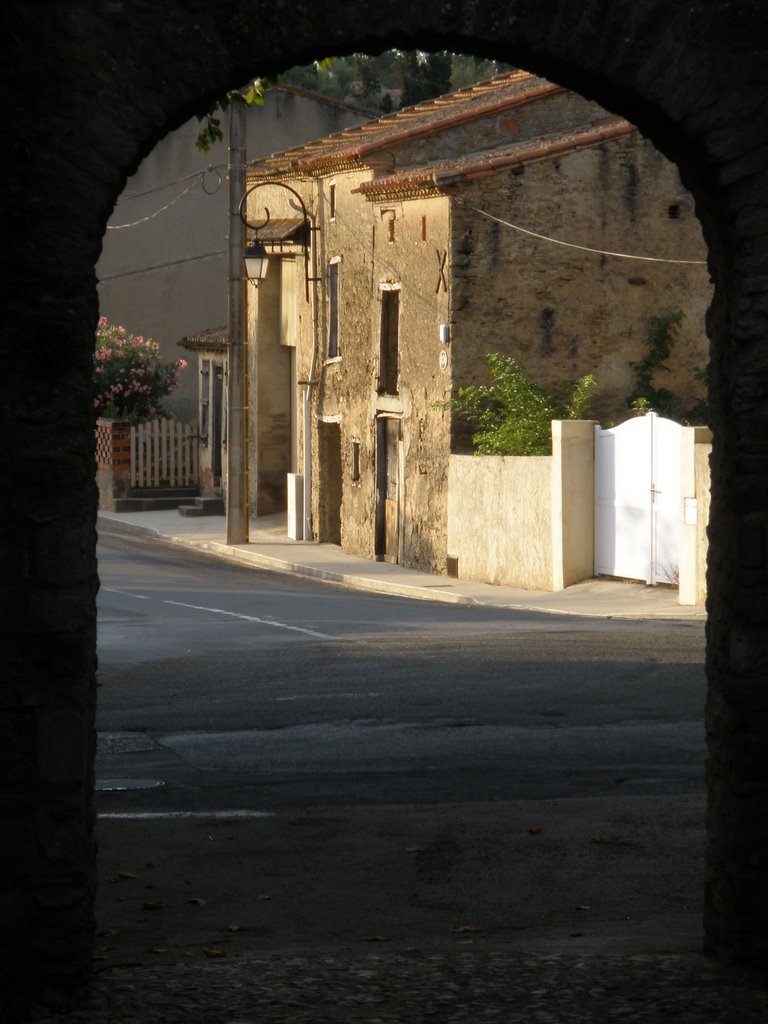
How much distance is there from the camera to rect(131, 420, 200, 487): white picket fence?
35.4m

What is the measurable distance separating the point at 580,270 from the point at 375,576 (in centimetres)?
541

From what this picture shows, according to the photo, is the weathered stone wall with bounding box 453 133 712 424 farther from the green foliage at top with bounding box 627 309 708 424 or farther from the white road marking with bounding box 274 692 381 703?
the white road marking with bounding box 274 692 381 703

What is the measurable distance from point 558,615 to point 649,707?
26.3ft

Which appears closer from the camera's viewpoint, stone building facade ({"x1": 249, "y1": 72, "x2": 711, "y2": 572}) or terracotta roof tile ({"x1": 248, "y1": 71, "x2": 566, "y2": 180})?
stone building facade ({"x1": 249, "y1": 72, "x2": 711, "y2": 572})

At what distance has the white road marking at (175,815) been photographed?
7.78 metres

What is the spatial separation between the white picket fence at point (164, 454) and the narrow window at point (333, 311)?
6622 millimetres

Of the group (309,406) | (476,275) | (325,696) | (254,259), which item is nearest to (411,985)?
(325,696)

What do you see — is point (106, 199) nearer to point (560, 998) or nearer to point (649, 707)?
point (560, 998)

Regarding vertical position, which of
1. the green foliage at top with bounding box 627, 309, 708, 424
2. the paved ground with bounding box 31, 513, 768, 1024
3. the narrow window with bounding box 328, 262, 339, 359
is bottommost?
the paved ground with bounding box 31, 513, 768, 1024

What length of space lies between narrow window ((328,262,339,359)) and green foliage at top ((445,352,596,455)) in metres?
5.78

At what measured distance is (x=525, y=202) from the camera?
24.4 metres

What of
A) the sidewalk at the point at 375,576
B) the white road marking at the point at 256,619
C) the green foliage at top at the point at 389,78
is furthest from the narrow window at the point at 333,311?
the white road marking at the point at 256,619

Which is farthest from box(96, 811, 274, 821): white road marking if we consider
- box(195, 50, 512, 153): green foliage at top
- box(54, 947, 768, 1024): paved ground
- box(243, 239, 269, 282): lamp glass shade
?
box(195, 50, 512, 153): green foliage at top

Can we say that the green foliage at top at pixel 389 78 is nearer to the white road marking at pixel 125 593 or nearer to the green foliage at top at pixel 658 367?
the green foliage at top at pixel 658 367
